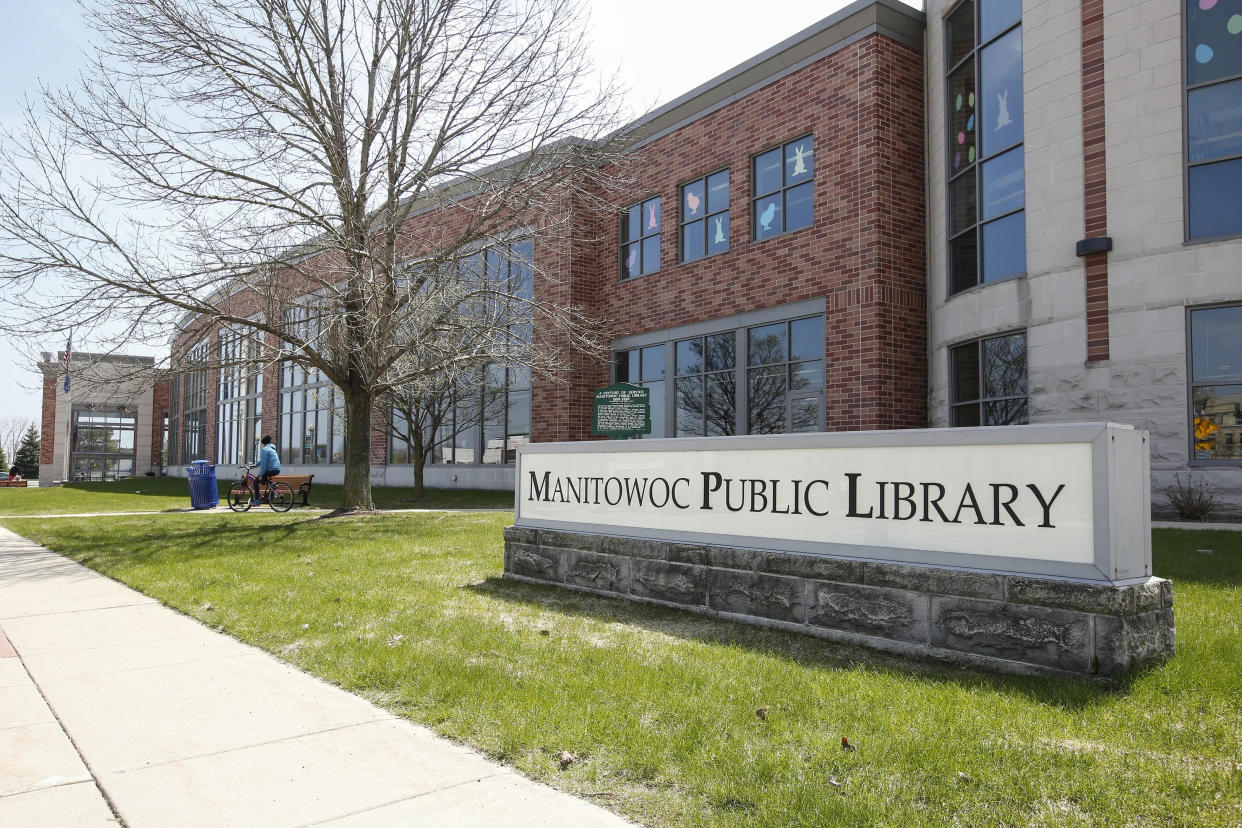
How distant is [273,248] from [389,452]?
16.6m

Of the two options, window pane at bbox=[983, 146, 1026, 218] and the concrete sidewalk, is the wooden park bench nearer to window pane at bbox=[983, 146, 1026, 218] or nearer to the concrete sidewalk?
the concrete sidewalk

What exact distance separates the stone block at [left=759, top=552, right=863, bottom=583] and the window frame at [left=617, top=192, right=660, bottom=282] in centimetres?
1540

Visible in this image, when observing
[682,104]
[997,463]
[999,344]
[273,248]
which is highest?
[682,104]

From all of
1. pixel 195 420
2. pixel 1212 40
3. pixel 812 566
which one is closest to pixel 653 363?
pixel 1212 40

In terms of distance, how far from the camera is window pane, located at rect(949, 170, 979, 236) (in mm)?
15656

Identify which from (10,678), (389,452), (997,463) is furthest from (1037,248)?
(389,452)

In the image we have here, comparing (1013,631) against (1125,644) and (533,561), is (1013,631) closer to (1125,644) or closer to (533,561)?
(1125,644)

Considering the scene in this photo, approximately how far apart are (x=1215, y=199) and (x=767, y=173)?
331 inches

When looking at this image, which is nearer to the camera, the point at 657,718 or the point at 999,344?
the point at 657,718

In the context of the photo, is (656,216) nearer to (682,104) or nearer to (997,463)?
(682,104)

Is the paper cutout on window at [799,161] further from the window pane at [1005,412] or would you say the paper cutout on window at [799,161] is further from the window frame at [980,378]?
the window pane at [1005,412]

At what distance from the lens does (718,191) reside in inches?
766

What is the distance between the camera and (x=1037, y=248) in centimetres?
1408

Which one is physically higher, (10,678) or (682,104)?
(682,104)
